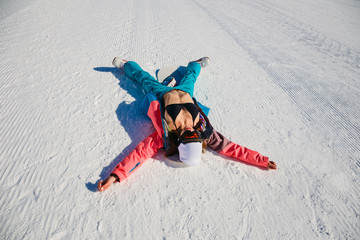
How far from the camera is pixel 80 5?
235 inches

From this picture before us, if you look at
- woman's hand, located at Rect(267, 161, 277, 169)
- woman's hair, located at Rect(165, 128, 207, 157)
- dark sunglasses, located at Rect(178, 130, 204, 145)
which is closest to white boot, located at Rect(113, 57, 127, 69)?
woman's hair, located at Rect(165, 128, 207, 157)

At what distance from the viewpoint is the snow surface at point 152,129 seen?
1.86 m

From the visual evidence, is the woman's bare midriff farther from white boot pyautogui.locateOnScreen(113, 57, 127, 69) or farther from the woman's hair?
white boot pyautogui.locateOnScreen(113, 57, 127, 69)

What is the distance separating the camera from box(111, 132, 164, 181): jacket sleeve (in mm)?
2033

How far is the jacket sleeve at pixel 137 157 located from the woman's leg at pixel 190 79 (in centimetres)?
95

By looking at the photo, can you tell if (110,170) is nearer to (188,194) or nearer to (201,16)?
(188,194)

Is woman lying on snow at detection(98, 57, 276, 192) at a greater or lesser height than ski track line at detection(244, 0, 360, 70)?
greater

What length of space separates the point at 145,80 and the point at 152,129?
0.87 m

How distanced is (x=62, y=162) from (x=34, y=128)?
689mm

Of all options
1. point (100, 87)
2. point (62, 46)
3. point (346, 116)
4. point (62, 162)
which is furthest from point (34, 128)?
point (346, 116)

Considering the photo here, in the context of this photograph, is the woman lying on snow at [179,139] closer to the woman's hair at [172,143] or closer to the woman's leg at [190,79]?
the woman's hair at [172,143]

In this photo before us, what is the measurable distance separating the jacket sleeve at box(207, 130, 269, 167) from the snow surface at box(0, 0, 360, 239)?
3.9 inches

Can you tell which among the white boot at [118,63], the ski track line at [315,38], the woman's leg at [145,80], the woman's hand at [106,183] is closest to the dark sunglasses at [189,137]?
the woman's hand at [106,183]

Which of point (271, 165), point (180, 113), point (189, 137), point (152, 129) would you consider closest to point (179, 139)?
point (189, 137)
